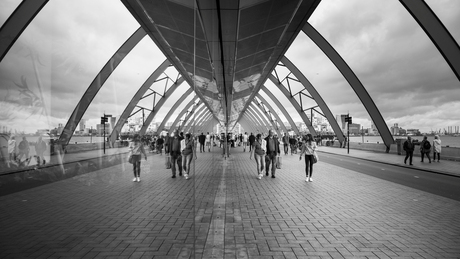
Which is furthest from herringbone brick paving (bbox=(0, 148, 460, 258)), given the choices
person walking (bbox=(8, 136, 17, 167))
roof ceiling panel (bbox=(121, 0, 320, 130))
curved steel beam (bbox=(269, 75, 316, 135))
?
curved steel beam (bbox=(269, 75, 316, 135))

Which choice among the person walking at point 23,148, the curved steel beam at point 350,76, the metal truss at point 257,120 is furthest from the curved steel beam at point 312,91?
the metal truss at point 257,120

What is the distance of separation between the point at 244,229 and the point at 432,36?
13507 mm

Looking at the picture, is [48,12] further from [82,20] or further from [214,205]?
[214,205]

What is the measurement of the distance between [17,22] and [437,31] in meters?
15.8

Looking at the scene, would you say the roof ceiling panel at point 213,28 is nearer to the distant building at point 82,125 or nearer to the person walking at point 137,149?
the person walking at point 137,149

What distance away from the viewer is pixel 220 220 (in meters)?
4.96

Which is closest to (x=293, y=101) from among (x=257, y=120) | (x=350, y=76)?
(x=350, y=76)

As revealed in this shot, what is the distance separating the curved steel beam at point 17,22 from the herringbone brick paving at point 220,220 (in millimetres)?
663

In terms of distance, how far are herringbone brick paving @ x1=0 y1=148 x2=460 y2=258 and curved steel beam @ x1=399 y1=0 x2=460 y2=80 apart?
7782mm

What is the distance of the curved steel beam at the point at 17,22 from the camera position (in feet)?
3.42

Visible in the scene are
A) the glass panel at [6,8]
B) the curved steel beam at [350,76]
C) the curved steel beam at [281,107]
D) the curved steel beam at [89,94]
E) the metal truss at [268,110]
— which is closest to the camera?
the glass panel at [6,8]

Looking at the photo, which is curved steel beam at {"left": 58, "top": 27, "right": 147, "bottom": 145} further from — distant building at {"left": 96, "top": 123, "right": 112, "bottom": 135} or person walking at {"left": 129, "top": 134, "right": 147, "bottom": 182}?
person walking at {"left": 129, "top": 134, "right": 147, "bottom": 182}

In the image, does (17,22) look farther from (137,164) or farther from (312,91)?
(312,91)

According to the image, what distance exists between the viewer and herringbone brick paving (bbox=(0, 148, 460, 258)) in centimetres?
135
